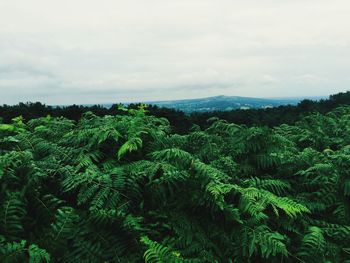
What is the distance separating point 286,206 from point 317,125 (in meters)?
4.34

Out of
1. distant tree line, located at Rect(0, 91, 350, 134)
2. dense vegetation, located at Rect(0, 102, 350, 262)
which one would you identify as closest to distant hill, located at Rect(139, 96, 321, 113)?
distant tree line, located at Rect(0, 91, 350, 134)

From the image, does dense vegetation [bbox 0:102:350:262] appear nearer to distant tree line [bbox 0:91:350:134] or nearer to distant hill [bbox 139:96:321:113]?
distant tree line [bbox 0:91:350:134]

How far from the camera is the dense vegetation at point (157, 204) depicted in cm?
345

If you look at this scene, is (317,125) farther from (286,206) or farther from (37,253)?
(37,253)

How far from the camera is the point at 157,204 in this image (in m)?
3.94

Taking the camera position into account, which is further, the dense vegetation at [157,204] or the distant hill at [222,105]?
the distant hill at [222,105]

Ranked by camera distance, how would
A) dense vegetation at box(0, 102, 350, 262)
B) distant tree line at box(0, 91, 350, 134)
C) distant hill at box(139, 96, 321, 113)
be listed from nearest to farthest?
1. dense vegetation at box(0, 102, 350, 262)
2. distant tree line at box(0, 91, 350, 134)
3. distant hill at box(139, 96, 321, 113)

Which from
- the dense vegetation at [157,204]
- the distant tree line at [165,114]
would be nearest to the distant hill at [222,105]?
the distant tree line at [165,114]

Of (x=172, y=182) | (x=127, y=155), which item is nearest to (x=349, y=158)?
(x=172, y=182)

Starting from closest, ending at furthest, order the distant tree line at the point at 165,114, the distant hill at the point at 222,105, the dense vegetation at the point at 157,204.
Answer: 1. the dense vegetation at the point at 157,204
2. the distant tree line at the point at 165,114
3. the distant hill at the point at 222,105

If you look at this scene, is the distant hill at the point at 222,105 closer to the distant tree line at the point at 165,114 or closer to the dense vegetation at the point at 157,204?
the distant tree line at the point at 165,114

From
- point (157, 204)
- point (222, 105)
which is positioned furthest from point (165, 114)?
point (222, 105)

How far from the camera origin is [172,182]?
388cm

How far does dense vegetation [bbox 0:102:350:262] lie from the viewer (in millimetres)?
3449
